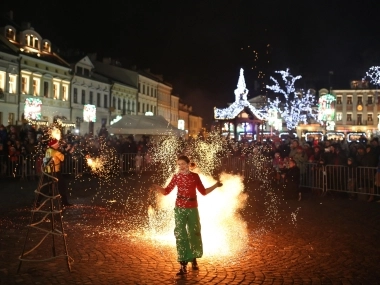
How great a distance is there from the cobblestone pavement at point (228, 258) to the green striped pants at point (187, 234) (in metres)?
0.28

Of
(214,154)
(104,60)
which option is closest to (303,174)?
(214,154)

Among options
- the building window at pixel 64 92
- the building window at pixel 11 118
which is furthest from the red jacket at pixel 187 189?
the building window at pixel 64 92

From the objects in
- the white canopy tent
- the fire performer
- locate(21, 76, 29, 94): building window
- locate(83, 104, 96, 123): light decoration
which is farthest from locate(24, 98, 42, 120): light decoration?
the fire performer

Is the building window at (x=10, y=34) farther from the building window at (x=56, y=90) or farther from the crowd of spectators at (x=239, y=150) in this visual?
the crowd of spectators at (x=239, y=150)

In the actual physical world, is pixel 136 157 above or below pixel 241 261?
above

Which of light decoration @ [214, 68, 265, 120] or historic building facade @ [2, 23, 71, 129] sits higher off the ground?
historic building facade @ [2, 23, 71, 129]

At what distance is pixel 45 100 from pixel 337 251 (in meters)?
42.4

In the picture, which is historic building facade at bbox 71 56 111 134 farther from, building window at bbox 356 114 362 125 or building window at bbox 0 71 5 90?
building window at bbox 356 114 362 125

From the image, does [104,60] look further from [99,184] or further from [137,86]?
[99,184]

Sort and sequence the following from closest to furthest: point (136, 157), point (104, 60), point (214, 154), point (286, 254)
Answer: point (286, 254)
point (136, 157)
point (214, 154)
point (104, 60)

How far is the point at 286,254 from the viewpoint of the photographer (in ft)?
28.4

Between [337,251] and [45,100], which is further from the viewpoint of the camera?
[45,100]

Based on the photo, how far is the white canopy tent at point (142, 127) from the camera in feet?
86.6

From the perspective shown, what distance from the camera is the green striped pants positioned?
748cm
